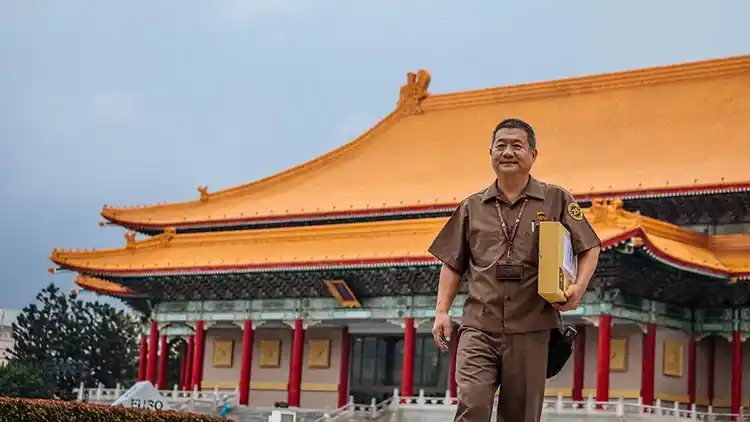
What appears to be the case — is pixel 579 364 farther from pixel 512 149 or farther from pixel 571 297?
pixel 571 297

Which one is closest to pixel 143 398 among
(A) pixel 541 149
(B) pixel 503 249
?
(A) pixel 541 149

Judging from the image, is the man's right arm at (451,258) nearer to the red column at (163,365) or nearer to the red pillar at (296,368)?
the red pillar at (296,368)

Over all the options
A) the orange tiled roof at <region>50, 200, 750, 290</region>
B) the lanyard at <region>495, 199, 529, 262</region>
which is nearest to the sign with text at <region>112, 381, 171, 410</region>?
the orange tiled roof at <region>50, 200, 750, 290</region>

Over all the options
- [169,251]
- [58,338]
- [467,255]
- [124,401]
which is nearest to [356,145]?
[169,251]

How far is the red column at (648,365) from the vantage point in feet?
97.5

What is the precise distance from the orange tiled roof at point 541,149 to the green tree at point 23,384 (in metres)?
6.01

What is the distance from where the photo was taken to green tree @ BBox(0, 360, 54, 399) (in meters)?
42.5

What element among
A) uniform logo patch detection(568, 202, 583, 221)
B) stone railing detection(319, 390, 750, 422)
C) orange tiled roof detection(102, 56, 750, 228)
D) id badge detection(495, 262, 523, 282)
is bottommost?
stone railing detection(319, 390, 750, 422)

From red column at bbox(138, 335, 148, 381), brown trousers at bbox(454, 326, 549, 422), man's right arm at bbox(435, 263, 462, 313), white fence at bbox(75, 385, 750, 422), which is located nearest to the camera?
brown trousers at bbox(454, 326, 549, 422)

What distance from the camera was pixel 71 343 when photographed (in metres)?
46.8

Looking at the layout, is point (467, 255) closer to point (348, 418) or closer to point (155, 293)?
point (348, 418)

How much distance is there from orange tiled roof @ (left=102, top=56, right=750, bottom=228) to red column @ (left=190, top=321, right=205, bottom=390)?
12.8 ft

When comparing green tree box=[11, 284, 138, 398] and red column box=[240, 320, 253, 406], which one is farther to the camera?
green tree box=[11, 284, 138, 398]

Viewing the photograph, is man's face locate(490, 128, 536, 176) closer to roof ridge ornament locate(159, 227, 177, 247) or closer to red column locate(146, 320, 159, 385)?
red column locate(146, 320, 159, 385)
